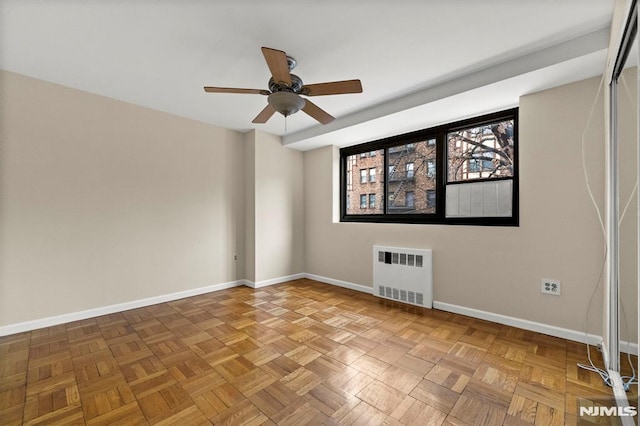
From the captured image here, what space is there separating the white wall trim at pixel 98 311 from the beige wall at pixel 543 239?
311 cm

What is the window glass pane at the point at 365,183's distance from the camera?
3.96 meters

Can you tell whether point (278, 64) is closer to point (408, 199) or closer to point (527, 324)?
point (408, 199)

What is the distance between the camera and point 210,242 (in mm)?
3824

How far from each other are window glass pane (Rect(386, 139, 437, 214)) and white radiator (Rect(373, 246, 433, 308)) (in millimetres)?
591

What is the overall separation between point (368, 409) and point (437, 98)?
2636 mm

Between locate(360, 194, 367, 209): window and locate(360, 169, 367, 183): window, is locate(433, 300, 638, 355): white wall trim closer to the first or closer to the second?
locate(360, 194, 367, 209): window

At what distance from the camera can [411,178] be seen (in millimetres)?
3564

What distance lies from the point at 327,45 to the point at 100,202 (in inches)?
113

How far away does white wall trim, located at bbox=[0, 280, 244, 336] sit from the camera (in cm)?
246

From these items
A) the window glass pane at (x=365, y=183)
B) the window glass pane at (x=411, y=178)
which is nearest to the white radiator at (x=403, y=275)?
the window glass pane at (x=411, y=178)

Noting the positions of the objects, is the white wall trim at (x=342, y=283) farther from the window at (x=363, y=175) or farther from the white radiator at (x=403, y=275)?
the window at (x=363, y=175)

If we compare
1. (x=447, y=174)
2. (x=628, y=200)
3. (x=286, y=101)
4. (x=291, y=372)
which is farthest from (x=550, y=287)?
(x=286, y=101)

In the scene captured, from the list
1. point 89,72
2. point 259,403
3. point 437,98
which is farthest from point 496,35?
point 89,72

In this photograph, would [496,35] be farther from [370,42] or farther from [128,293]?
[128,293]
